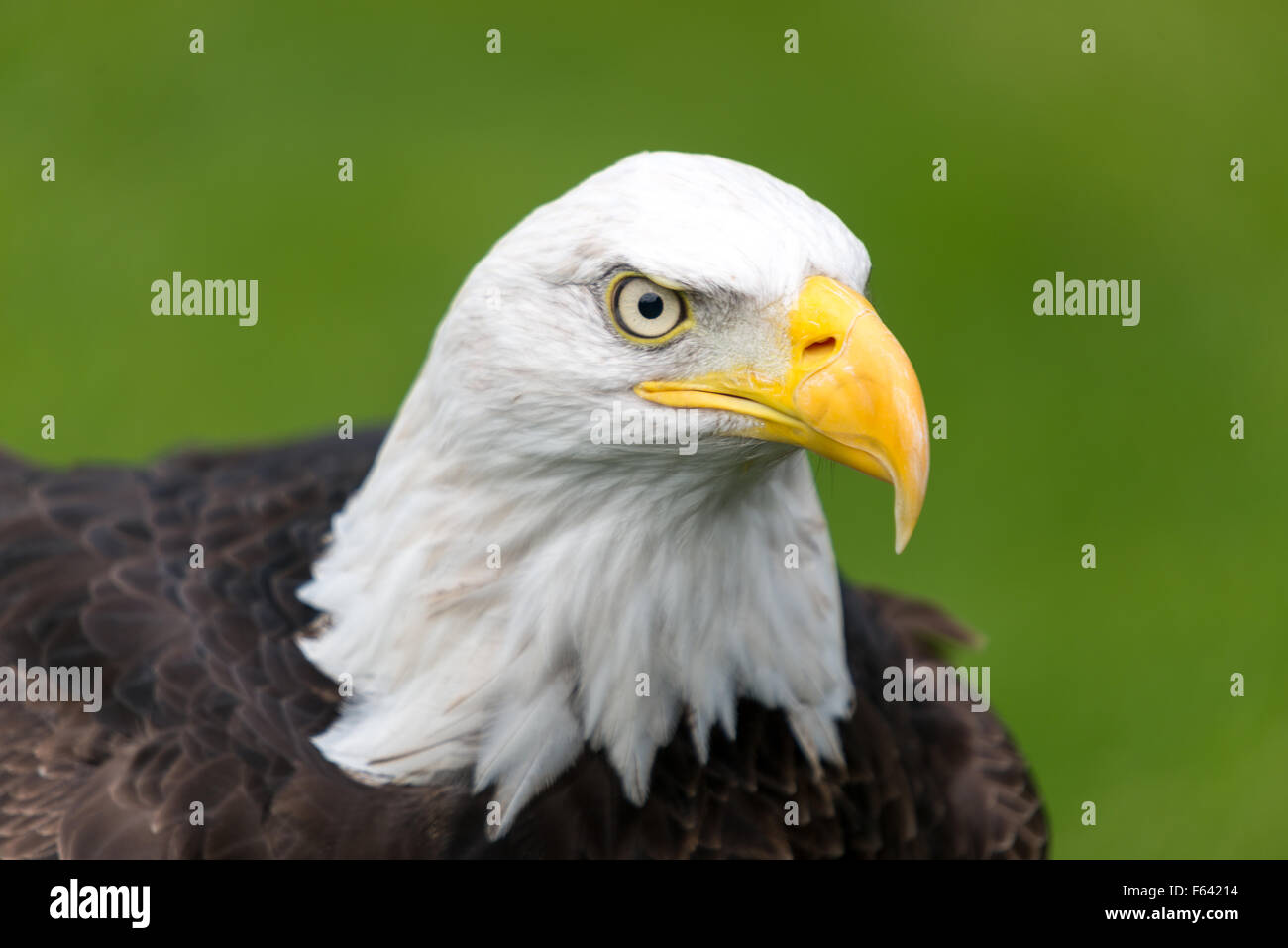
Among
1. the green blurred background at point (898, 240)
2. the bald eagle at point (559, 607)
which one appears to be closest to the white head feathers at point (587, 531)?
the bald eagle at point (559, 607)

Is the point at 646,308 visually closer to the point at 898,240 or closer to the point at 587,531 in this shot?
the point at 587,531

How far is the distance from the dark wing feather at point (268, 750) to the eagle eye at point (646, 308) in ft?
3.07

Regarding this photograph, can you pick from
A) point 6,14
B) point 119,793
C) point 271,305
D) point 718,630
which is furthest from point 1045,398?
point 6,14

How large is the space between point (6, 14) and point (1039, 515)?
244 inches

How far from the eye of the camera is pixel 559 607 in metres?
3.17

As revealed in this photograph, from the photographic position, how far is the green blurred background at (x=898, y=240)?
7117mm

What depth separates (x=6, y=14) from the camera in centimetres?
876

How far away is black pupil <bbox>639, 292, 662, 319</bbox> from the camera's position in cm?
288

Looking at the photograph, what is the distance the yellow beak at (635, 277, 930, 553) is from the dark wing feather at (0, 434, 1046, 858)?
80 cm

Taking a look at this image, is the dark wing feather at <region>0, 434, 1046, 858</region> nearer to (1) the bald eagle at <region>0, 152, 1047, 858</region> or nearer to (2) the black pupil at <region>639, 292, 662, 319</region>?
(1) the bald eagle at <region>0, 152, 1047, 858</region>

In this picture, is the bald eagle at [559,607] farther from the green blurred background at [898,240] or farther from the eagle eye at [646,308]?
the green blurred background at [898,240]

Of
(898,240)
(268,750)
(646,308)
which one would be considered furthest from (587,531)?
(898,240)

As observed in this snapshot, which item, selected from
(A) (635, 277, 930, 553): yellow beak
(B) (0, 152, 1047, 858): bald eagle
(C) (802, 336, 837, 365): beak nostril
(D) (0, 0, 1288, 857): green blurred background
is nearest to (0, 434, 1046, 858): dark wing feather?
(B) (0, 152, 1047, 858): bald eagle

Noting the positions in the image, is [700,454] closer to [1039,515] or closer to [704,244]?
[704,244]
